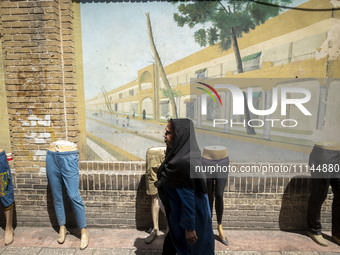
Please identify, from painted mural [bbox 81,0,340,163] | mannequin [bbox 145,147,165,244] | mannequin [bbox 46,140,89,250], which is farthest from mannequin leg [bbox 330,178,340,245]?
mannequin [bbox 46,140,89,250]

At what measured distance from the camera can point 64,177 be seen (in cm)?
277

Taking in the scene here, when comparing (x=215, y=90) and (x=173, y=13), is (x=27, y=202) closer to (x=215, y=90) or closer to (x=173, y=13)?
(x=215, y=90)

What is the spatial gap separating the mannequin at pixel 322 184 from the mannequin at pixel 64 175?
3386mm

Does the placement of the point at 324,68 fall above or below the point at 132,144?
above

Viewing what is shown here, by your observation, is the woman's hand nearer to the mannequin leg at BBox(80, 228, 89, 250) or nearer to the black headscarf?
the black headscarf

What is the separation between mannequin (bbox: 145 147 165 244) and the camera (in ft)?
9.29

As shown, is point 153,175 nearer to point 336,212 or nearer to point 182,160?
point 182,160

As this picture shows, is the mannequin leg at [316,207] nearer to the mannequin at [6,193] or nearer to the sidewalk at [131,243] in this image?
the sidewalk at [131,243]

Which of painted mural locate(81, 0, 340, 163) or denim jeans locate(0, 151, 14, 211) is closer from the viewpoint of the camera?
denim jeans locate(0, 151, 14, 211)

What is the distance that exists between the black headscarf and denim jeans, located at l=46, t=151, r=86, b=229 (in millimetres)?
1560

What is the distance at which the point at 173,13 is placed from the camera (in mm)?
3213

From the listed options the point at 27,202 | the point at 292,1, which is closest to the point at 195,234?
the point at 27,202

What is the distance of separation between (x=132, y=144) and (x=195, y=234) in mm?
2064

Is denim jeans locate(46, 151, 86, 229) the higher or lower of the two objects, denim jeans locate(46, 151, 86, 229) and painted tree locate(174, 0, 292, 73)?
the lower
